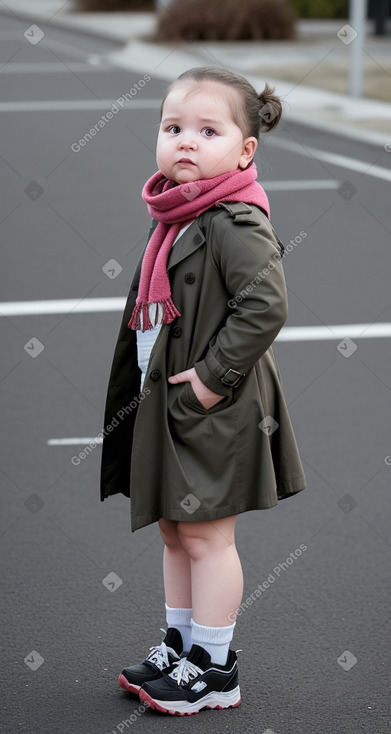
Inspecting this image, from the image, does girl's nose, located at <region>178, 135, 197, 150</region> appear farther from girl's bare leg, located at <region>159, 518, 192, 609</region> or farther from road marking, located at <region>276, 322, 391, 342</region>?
road marking, located at <region>276, 322, 391, 342</region>

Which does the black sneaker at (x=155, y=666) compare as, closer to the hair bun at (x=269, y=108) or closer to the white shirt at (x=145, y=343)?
the white shirt at (x=145, y=343)

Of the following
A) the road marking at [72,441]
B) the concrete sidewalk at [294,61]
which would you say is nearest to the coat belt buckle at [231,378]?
the road marking at [72,441]

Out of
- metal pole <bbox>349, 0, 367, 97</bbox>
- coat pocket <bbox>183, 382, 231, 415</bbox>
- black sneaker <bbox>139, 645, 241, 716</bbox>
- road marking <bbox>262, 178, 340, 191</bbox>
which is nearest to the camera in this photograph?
coat pocket <bbox>183, 382, 231, 415</bbox>

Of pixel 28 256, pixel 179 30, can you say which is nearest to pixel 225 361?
pixel 28 256

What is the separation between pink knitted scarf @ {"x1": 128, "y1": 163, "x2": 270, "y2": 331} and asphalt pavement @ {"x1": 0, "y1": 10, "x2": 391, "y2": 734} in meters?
0.17

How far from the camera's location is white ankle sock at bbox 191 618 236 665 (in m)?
3.53

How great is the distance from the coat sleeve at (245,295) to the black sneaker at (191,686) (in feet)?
2.86

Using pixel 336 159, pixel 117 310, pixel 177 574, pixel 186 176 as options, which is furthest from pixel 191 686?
pixel 336 159

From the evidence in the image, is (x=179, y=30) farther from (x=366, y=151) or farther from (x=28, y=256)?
(x=28, y=256)

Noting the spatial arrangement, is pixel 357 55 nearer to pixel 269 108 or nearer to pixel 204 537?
pixel 269 108

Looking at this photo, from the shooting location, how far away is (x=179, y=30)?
2845 centimetres

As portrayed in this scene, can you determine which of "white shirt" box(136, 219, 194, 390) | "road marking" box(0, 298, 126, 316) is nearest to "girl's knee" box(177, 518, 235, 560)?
"white shirt" box(136, 219, 194, 390)

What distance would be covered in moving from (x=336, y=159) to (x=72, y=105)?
18.8ft

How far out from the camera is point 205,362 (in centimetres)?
330
